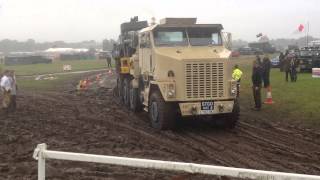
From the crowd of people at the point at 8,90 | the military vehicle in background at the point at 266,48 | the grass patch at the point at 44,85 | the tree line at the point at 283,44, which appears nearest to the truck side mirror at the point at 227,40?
the crowd of people at the point at 8,90

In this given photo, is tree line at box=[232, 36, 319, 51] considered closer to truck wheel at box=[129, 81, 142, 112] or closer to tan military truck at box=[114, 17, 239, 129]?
truck wheel at box=[129, 81, 142, 112]

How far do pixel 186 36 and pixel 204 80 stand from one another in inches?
68.9

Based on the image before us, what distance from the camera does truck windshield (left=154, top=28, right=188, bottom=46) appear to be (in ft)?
48.8

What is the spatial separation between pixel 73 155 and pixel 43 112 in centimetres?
1374

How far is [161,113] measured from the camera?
14.0m

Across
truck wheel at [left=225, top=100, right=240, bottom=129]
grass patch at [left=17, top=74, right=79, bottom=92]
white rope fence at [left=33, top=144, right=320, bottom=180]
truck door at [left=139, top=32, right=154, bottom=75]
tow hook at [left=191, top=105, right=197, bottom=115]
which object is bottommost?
grass patch at [left=17, top=74, right=79, bottom=92]

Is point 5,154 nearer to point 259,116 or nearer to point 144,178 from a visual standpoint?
point 144,178

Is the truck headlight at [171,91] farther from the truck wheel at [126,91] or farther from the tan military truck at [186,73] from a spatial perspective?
the truck wheel at [126,91]

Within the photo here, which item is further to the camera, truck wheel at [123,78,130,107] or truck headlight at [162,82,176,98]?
truck wheel at [123,78,130,107]

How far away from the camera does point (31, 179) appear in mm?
8734

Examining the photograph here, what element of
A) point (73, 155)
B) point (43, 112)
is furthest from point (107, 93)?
point (73, 155)

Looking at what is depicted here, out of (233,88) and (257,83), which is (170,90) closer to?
(233,88)

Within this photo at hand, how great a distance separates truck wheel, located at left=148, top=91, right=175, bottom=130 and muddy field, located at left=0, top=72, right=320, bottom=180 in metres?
0.23

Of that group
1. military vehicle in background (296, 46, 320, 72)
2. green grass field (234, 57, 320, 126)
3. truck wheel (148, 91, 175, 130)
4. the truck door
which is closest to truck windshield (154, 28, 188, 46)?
the truck door
